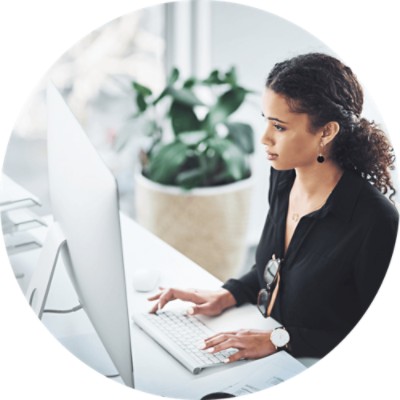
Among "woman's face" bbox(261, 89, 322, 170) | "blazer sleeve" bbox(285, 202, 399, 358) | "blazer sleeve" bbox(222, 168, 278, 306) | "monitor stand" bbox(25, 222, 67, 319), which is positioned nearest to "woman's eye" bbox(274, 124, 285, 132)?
"woman's face" bbox(261, 89, 322, 170)

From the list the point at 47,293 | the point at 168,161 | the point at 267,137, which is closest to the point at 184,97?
the point at 168,161

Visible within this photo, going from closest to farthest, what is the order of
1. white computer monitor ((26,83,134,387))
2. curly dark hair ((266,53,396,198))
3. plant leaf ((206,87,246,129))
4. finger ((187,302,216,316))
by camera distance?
white computer monitor ((26,83,134,387)) < curly dark hair ((266,53,396,198)) < finger ((187,302,216,316)) < plant leaf ((206,87,246,129))

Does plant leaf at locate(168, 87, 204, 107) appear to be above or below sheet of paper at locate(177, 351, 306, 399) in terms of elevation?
above

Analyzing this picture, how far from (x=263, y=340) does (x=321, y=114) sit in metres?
0.44

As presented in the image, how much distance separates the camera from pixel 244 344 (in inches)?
65.5

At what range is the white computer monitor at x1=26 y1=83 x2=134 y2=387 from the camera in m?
1.46

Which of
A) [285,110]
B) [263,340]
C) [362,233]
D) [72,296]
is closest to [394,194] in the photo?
[362,233]

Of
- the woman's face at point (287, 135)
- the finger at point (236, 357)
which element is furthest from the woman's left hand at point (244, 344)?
the woman's face at point (287, 135)

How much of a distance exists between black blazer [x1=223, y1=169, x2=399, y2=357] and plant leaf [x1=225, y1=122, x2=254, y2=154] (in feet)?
0.44

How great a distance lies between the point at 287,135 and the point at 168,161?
39 cm

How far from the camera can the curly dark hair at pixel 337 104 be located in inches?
63.1

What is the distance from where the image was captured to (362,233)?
1604 millimetres

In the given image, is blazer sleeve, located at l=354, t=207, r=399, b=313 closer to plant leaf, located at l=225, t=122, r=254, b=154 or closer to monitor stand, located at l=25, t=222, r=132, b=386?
plant leaf, located at l=225, t=122, r=254, b=154

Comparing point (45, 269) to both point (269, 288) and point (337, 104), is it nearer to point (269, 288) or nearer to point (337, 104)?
point (269, 288)
